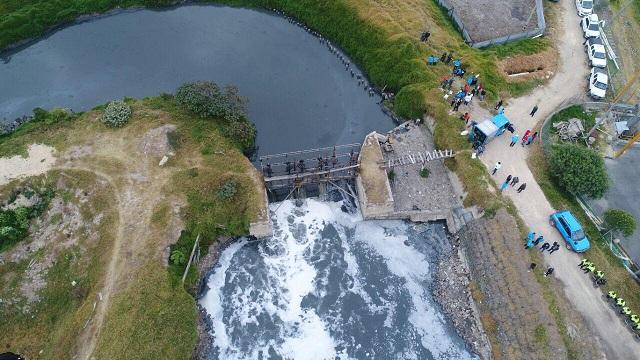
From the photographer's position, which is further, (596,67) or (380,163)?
(596,67)

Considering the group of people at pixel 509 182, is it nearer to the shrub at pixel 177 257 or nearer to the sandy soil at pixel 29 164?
the shrub at pixel 177 257

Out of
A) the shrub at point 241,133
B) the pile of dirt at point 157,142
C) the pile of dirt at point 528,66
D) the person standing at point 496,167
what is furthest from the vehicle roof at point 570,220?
the pile of dirt at point 157,142

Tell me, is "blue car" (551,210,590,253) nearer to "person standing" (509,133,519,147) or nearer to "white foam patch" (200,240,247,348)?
"person standing" (509,133,519,147)

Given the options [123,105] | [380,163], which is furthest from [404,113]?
[123,105]

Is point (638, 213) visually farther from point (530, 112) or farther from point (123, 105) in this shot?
point (123, 105)

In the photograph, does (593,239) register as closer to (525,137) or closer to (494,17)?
(525,137)

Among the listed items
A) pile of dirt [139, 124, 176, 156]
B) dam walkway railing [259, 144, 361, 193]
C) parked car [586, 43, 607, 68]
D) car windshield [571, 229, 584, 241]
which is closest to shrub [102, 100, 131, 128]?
pile of dirt [139, 124, 176, 156]
